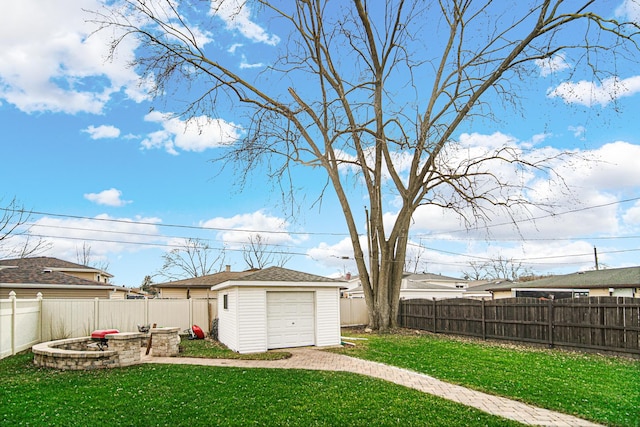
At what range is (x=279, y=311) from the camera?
13.3 meters

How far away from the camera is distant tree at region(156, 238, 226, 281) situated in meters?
42.5

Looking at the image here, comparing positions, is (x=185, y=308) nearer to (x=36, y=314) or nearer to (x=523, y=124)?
(x=36, y=314)

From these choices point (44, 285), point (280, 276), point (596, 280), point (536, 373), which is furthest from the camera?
point (596, 280)

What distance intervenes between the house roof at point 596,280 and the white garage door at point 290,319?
14.9 m

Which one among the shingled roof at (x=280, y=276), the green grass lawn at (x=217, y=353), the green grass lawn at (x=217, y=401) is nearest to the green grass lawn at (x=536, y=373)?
the green grass lawn at (x=217, y=401)

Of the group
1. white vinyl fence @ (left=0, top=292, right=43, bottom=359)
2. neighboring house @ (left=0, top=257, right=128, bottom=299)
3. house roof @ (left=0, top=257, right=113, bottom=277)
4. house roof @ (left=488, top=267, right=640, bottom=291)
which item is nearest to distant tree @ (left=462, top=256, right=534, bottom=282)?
house roof @ (left=488, top=267, right=640, bottom=291)

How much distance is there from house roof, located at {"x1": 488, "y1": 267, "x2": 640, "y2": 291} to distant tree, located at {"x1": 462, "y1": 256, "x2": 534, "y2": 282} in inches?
1088

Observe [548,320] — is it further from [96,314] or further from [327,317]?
[96,314]

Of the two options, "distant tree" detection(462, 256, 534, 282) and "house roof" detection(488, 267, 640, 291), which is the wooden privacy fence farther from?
"distant tree" detection(462, 256, 534, 282)

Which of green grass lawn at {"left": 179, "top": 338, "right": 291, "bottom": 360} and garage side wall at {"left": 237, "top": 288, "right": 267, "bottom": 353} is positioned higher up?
garage side wall at {"left": 237, "top": 288, "right": 267, "bottom": 353}

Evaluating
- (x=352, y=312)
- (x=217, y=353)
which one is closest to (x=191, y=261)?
(x=352, y=312)

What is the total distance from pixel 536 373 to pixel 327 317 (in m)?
6.31

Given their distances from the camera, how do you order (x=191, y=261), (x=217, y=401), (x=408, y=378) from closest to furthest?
(x=217, y=401) < (x=408, y=378) < (x=191, y=261)

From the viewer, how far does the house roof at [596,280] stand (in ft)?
66.2
